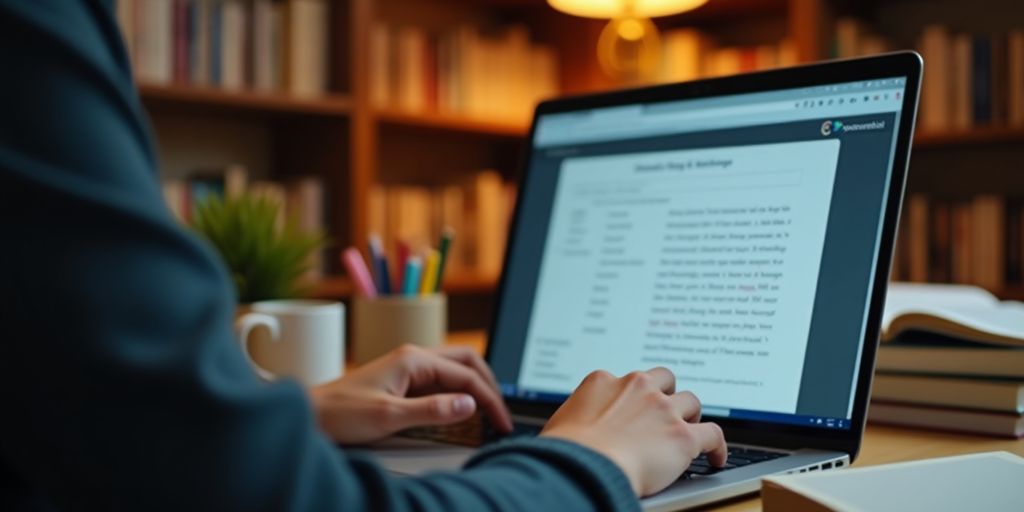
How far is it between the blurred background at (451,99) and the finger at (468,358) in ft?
4.84

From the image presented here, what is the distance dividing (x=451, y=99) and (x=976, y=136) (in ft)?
4.74

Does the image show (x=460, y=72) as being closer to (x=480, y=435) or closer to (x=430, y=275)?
(x=430, y=275)

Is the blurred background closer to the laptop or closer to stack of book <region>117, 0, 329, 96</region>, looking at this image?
stack of book <region>117, 0, 329, 96</region>

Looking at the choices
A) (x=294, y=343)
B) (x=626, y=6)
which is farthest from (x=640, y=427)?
(x=626, y=6)

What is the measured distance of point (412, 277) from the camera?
1.24 metres

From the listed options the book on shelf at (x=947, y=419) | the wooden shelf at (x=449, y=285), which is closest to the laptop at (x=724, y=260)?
the book on shelf at (x=947, y=419)

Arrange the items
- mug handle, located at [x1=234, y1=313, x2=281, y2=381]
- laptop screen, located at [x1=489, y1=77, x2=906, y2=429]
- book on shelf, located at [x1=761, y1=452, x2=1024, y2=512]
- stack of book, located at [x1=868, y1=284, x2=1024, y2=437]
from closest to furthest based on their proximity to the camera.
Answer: book on shelf, located at [x1=761, y1=452, x2=1024, y2=512]
laptop screen, located at [x1=489, y1=77, x2=906, y2=429]
stack of book, located at [x1=868, y1=284, x2=1024, y2=437]
mug handle, located at [x1=234, y1=313, x2=281, y2=381]

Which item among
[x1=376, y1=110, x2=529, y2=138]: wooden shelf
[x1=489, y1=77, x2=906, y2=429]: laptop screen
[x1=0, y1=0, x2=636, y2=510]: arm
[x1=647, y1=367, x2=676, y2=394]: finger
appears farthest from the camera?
Result: [x1=376, y1=110, x2=529, y2=138]: wooden shelf

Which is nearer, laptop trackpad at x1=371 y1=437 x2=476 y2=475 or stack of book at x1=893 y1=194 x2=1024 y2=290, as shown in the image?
laptop trackpad at x1=371 y1=437 x2=476 y2=475

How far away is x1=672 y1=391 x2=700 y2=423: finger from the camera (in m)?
0.61

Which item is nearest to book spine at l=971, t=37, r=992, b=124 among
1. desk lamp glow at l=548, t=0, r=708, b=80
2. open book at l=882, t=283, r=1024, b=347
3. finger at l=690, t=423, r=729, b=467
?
desk lamp glow at l=548, t=0, r=708, b=80

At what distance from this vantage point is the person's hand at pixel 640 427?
54 centimetres

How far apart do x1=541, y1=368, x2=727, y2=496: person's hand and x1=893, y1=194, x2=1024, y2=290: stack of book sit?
7.79 feet

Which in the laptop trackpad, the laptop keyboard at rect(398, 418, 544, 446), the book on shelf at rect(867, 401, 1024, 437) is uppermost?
the book on shelf at rect(867, 401, 1024, 437)
